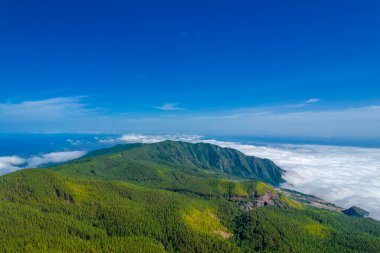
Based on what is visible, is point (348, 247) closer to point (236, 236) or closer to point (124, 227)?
point (236, 236)

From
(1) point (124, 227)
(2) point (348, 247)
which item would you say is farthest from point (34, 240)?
(2) point (348, 247)

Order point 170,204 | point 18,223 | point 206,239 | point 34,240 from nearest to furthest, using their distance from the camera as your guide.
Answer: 1. point 34,240
2. point 18,223
3. point 206,239
4. point 170,204

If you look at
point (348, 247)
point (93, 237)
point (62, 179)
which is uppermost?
point (62, 179)

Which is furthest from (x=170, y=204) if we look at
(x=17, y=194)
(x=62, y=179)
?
(x=17, y=194)

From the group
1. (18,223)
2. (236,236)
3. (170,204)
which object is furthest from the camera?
(170,204)

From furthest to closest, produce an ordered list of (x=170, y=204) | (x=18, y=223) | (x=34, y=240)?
(x=170, y=204) < (x=18, y=223) < (x=34, y=240)

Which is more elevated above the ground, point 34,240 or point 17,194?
point 17,194

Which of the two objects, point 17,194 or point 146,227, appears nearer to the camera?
point 146,227

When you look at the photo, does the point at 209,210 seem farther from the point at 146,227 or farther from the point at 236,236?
the point at 146,227

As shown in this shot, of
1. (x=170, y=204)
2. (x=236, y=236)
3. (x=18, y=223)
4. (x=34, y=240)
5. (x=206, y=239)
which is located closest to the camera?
(x=34, y=240)
